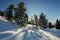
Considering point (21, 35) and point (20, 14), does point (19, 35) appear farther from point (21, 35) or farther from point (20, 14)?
point (20, 14)

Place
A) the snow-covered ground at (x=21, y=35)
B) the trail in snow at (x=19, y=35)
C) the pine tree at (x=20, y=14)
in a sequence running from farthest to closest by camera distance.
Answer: the pine tree at (x=20, y=14), the snow-covered ground at (x=21, y=35), the trail in snow at (x=19, y=35)

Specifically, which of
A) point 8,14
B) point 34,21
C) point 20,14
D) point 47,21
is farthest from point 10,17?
point 47,21

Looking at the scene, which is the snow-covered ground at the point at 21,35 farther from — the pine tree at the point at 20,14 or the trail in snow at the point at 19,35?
the pine tree at the point at 20,14

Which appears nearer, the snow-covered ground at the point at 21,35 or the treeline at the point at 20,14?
the snow-covered ground at the point at 21,35

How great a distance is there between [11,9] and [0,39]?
35422 mm

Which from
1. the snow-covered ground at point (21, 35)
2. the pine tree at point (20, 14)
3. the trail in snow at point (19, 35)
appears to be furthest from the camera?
the pine tree at point (20, 14)

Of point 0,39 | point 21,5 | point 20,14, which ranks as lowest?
point 0,39

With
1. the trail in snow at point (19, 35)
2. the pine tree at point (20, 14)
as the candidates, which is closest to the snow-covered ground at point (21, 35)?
Answer: the trail in snow at point (19, 35)

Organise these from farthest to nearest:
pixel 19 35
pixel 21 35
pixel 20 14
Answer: pixel 20 14 < pixel 21 35 < pixel 19 35

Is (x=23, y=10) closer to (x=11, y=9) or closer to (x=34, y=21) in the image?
(x=11, y=9)

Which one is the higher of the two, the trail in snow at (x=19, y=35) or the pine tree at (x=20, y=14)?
the pine tree at (x=20, y=14)

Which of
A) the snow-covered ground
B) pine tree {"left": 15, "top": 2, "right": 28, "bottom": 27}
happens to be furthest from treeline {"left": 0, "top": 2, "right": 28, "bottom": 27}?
the snow-covered ground

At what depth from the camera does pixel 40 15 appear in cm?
9138

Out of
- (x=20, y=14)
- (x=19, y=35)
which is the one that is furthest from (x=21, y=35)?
(x=20, y=14)
